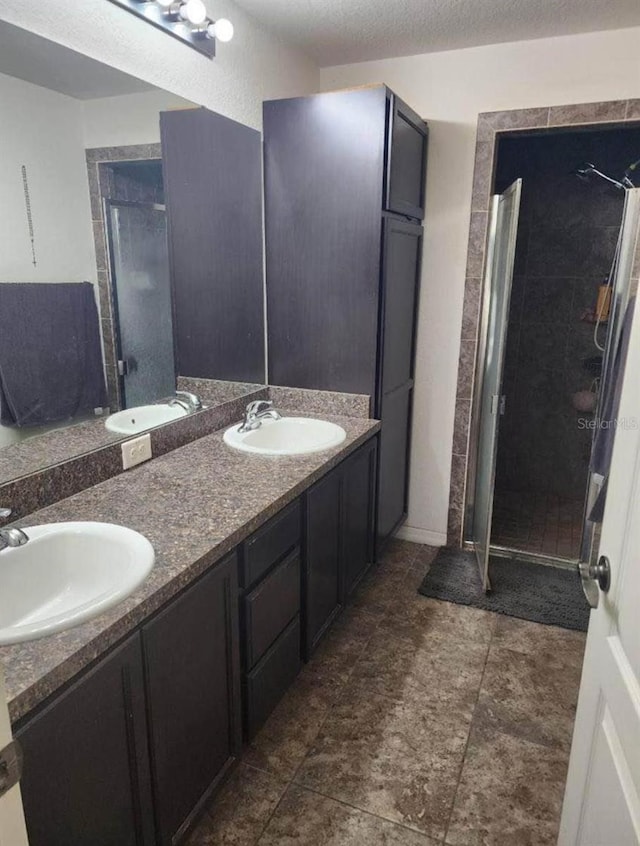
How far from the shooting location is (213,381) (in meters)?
2.46

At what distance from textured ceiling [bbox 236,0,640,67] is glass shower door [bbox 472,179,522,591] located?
65 centimetres

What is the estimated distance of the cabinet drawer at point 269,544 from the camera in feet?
5.20

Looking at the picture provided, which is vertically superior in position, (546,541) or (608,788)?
(608,788)

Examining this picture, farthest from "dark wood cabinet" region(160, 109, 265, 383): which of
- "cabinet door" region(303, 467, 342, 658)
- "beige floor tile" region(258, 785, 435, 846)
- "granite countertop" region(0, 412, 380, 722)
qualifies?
"beige floor tile" region(258, 785, 435, 846)

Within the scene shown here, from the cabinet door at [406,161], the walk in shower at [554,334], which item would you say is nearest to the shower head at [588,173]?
the walk in shower at [554,334]

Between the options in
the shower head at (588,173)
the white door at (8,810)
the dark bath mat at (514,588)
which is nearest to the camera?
the white door at (8,810)

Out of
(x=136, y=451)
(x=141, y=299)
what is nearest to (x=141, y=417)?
(x=136, y=451)

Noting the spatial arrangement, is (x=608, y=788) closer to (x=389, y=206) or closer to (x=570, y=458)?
(x=389, y=206)

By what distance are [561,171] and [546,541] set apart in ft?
7.63

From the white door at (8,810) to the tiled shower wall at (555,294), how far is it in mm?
3783

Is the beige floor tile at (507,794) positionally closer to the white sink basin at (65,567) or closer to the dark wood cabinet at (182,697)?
the dark wood cabinet at (182,697)

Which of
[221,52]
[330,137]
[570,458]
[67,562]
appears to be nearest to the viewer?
[67,562]

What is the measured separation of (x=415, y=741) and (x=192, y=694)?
34.8 inches

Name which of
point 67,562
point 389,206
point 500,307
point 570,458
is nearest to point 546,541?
point 570,458
